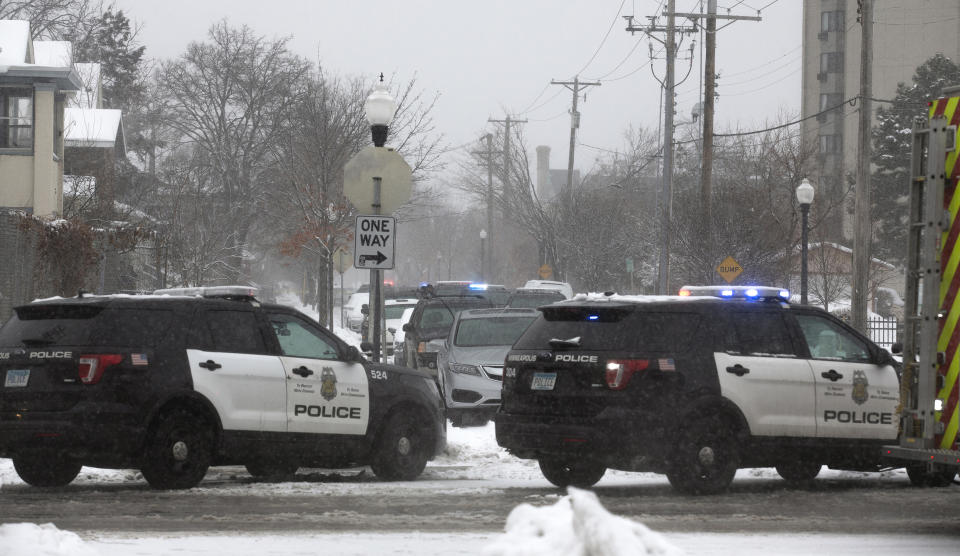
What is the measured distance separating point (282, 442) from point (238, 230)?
48164 mm

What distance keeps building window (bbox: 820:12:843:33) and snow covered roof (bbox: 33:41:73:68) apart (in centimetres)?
5678

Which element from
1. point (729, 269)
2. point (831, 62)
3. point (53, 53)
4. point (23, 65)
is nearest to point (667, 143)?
point (729, 269)

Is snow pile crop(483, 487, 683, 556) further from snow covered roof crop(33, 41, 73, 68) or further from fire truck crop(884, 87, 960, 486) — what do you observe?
snow covered roof crop(33, 41, 73, 68)

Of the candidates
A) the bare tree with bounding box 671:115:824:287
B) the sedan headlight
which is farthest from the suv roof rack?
the bare tree with bounding box 671:115:824:287

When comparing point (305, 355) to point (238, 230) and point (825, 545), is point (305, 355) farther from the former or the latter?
point (238, 230)

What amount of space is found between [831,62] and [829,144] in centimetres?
553

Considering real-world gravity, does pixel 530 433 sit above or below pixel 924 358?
below

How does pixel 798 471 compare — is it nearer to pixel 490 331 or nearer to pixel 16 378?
pixel 16 378

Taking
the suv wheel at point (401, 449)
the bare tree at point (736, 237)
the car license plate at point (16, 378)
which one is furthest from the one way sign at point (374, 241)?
the bare tree at point (736, 237)

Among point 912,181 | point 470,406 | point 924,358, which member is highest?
point 912,181

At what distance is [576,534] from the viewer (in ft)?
16.7

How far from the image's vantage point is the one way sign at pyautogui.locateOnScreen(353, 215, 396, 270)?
48.6 ft

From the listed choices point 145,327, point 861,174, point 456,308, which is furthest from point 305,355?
point 861,174

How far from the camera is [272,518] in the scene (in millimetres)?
9273
